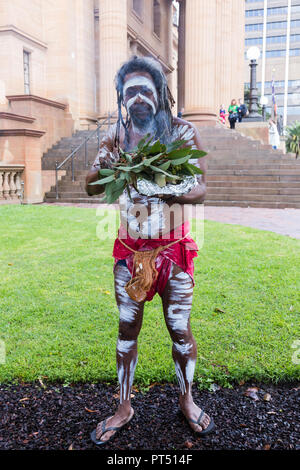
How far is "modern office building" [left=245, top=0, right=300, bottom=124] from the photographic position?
84.9 m

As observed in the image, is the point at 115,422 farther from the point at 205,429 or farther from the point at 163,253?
the point at 163,253

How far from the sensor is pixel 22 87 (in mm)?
18344

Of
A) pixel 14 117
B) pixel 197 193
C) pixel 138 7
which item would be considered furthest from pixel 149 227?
pixel 138 7

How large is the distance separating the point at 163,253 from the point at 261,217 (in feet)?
30.3

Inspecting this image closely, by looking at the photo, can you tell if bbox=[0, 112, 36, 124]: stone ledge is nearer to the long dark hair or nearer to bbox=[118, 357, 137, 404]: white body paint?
the long dark hair

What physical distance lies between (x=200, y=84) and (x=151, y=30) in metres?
12.5

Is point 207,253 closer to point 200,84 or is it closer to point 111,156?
point 111,156

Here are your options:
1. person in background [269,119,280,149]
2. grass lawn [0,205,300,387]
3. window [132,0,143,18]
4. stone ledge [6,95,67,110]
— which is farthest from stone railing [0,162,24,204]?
window [132,0,143,18]

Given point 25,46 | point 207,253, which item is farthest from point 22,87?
point 207,253

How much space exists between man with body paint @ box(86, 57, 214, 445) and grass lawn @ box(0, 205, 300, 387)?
2.45 feet

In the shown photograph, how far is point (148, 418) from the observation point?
2.79 m

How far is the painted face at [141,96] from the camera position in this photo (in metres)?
2.26

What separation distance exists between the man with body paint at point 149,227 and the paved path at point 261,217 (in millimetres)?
6461

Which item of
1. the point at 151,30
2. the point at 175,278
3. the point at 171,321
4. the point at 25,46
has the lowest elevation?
the point at 171,321
